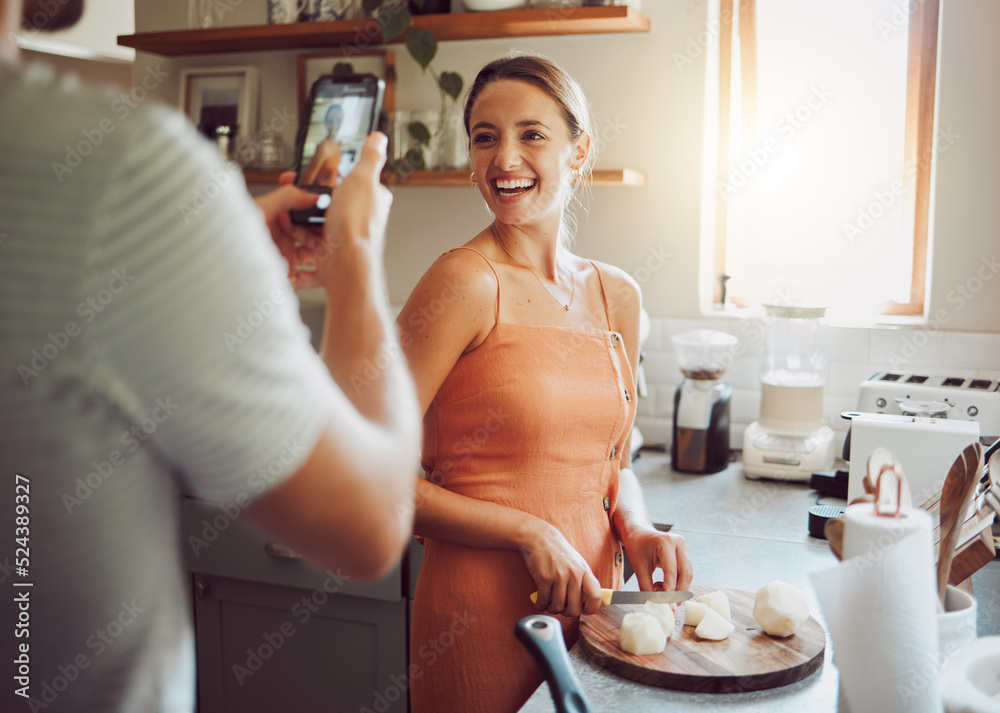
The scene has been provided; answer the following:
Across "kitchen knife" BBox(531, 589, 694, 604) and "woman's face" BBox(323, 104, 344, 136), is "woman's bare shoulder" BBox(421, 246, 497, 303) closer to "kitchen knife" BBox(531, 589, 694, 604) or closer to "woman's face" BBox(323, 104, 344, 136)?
"kitchen knife" BBox(531, 589, 694, 604)

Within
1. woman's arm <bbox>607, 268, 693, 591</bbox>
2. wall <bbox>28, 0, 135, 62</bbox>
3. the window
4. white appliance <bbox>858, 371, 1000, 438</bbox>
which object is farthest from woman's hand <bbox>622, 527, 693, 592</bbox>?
wall <bbox>28, 0, 135, 62</bbox>

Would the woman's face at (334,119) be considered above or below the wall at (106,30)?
below

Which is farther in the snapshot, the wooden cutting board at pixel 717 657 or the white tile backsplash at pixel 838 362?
the white tile backsplash at pixel 838 362

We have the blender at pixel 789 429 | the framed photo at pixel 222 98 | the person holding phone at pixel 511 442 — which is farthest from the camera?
the framed photo at pixel 222 98

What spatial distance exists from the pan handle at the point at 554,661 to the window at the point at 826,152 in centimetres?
188

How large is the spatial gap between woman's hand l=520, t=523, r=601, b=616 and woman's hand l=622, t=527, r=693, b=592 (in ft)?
0.43

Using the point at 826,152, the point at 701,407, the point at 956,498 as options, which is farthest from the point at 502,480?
the point at 826,152

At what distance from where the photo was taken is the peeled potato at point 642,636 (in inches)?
42.0

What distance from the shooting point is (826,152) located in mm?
2523

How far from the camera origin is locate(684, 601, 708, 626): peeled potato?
3.77 feet

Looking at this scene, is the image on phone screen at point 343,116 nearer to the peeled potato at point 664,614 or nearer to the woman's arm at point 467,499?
the woman's arm at point 467,499

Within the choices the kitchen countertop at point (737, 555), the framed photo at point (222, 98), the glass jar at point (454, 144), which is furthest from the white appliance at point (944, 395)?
the framed photo at point (222, 98)

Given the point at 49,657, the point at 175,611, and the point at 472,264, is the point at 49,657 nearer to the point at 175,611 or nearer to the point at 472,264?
the point at 175,611

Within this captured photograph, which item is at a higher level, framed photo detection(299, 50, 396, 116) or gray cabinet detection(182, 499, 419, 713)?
framed photo detection(299, 50, 396, 116)
